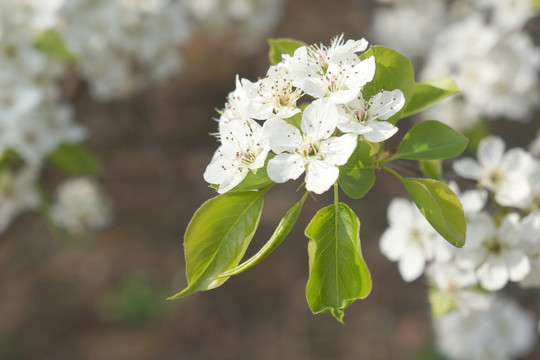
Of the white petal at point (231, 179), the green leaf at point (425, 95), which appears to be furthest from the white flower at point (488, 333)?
the white petal at point (231, 179)

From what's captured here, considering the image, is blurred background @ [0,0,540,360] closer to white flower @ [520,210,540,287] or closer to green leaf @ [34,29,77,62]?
green leaf @ [34,29,77,62]

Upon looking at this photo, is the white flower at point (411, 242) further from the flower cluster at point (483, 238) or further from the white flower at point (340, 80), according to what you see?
the white flower at point (340, 80)

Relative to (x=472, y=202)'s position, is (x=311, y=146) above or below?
above

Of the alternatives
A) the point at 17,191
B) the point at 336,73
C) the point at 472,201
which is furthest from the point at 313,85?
the point at 17,191

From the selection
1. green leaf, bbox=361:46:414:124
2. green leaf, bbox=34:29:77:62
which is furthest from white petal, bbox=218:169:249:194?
green leaf, bbox=34:29:77:62

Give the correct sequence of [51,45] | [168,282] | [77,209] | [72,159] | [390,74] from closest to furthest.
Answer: [390,74] → [51,45] → [72,159] → [77,209] → [168,282]

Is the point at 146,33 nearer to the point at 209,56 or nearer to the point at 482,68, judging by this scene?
the point at 482,68

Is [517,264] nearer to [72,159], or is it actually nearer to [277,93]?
[277,93]
